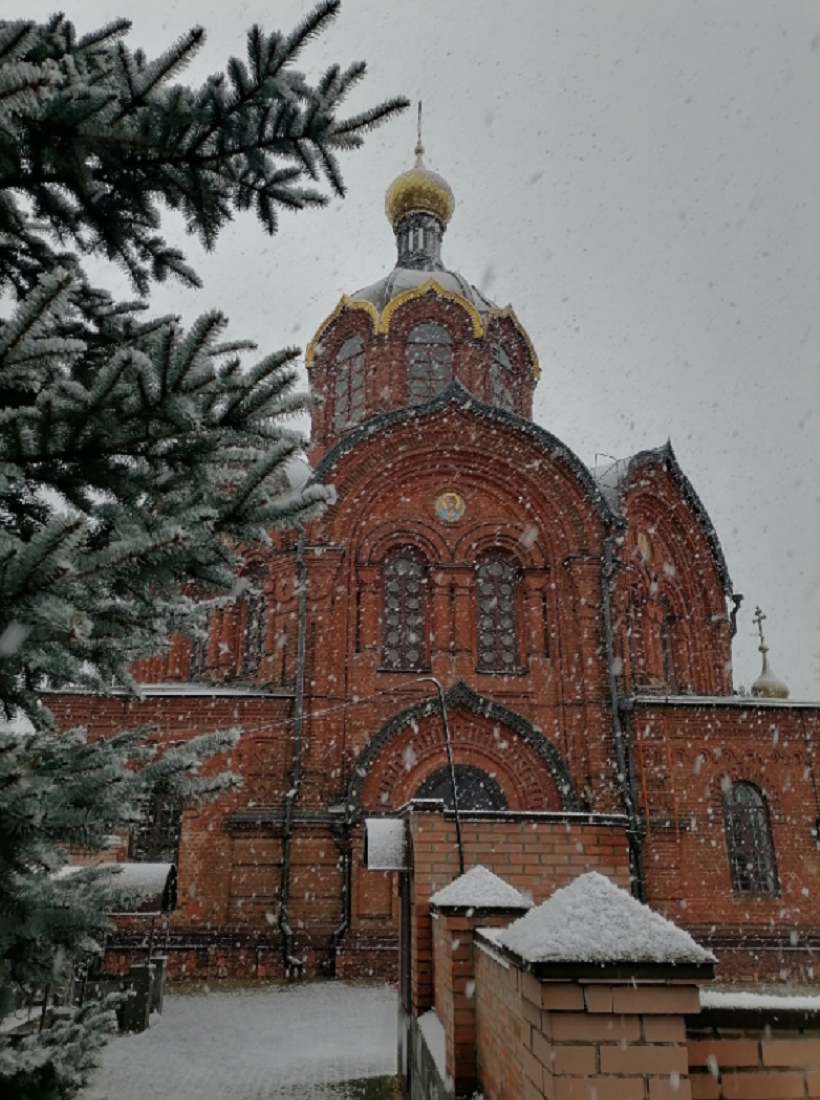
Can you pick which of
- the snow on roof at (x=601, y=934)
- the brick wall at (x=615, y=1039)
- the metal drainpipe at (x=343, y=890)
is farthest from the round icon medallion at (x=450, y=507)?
the brick wall at (x=615, y=1039)

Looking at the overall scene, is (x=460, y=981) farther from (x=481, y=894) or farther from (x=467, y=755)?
(x=467, y=755)

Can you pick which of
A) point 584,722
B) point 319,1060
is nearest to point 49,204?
point 319,1060

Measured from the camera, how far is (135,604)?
3119mm

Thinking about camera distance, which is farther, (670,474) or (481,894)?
(670,474)

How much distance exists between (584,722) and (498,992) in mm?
12055

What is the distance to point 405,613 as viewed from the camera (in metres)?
16.0

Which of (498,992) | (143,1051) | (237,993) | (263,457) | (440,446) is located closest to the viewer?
(263,457)

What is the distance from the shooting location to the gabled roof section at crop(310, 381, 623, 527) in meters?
16.2

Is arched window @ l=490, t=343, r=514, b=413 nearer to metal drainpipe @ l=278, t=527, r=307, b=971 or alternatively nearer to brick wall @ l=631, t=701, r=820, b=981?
metal drainpipe @ l=278, t=527, r=307, b=971

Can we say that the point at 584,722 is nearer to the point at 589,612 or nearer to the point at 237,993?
the point at 589,612

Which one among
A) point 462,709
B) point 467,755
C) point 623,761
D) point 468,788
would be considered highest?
point 462,709

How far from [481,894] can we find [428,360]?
16301 millimetres

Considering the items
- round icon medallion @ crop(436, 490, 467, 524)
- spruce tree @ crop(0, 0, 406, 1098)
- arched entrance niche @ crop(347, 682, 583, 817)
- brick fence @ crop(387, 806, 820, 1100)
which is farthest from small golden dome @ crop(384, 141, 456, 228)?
brick fence @ crop(387, 806, 820, 1100)

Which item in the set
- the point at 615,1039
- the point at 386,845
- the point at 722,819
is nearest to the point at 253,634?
the point at 722,819
